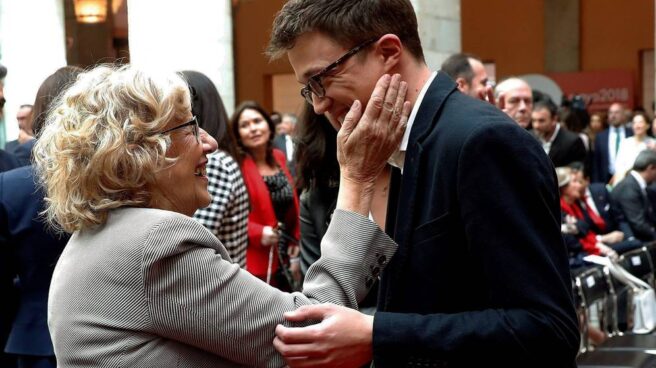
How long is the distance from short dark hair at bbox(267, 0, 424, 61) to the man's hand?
0.57m

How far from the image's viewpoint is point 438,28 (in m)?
10.3

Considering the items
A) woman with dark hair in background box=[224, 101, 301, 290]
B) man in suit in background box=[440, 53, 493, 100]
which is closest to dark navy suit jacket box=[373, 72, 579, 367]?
woman with dark hair in background box=[224, 101, 301, 290]

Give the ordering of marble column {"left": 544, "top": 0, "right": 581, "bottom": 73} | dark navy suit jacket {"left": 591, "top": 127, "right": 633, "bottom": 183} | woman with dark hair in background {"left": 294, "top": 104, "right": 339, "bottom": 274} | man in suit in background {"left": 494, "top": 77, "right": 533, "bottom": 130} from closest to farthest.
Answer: woman with dark hair in background {"left": 294, "top": 104, "right": 339, "bottom": 274}
man in suit in background {"left": 494, "top": 77, "right": 533, "bottom": 130}
dark navy suit jacket {"left": 591, "top": 127, "right": 633, "bottom": 183}
marble column {"left": 544, "top": 0, "right": 581, "bottom": 73}

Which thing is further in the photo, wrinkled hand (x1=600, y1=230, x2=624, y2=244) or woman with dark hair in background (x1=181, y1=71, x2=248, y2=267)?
wrinkled hand (x1=600, y1=230, x2=624, y2=244)

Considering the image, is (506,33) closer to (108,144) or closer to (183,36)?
(183,36)

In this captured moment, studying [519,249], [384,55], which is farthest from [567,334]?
[384,55]

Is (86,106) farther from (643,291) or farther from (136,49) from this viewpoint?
(136,49)

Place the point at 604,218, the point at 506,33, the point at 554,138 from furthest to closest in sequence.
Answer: the point at 506,33
the point at 604,218
the point at 554,138

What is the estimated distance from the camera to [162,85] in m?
2.27

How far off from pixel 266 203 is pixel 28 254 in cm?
220

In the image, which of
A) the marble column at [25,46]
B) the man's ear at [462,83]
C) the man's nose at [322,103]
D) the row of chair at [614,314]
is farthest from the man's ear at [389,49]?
the marble column at [25,46]

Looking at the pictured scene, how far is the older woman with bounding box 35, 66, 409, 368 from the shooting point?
80.8 inches

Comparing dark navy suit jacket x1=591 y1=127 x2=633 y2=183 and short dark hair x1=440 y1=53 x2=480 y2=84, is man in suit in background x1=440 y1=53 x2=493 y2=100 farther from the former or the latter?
dark navy suit jacket x1=591 y1=127 x2=633 y2=183

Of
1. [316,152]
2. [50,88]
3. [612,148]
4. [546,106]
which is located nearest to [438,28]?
[546,106]
